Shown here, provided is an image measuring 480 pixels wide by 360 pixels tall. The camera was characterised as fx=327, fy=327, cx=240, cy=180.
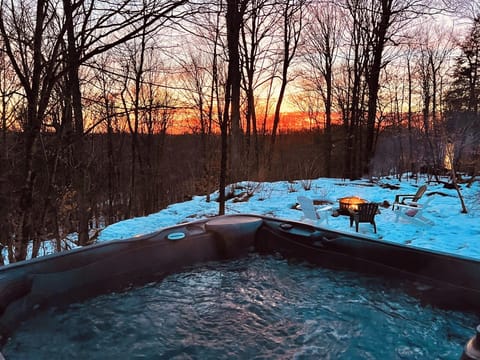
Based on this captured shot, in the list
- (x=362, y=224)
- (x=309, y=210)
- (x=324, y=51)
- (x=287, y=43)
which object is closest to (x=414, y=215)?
(x=362, y=224)

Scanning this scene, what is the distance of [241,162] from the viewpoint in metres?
7.78

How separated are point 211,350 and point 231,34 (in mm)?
3974

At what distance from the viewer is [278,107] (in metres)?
10.6

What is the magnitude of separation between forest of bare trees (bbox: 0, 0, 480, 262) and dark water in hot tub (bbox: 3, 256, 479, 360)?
1.73 metres

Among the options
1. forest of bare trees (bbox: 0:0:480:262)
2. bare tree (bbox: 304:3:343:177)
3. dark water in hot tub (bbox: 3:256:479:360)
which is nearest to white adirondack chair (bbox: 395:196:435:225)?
forest of bare trees (bbox: 0:0:480:262)

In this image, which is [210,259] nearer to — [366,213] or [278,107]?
[366,213]

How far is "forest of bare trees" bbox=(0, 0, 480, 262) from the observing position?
4.72 meters

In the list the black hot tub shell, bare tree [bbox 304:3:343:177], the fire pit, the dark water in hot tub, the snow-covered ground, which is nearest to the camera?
the dark water in hot tub

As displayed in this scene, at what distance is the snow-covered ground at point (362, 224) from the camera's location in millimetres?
3697

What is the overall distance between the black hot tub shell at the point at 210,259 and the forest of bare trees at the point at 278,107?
4.34ft

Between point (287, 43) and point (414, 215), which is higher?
point (287, 43)

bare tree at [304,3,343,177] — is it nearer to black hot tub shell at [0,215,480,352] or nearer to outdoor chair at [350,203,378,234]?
outdoor chair at [350,203,378,234]

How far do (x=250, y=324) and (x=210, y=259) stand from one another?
1.04 meters

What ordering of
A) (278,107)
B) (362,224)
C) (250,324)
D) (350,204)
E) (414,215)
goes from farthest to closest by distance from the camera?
(278,107) → (350,204) → (362,224) → (414,215) → (250,324)
